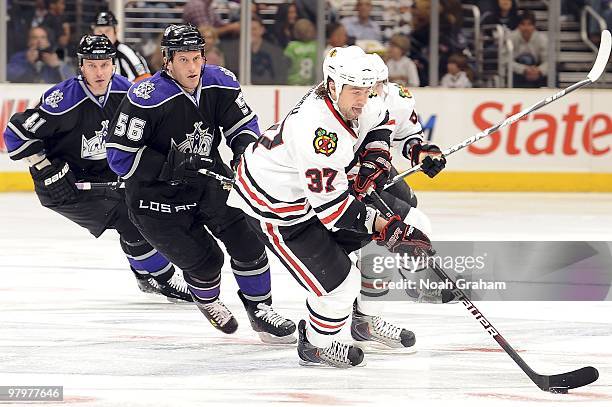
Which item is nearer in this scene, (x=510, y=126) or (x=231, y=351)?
(x=231, y=351)

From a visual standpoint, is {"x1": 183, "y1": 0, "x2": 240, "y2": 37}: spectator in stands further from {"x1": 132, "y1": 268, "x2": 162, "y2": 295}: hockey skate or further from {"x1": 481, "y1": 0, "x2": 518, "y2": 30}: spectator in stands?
{"x1": 132, "y1": 268, "x2": 162, "y2": 295}: hockey skate

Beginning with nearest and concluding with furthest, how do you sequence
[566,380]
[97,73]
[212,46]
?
[566,380] < [97,73] < [212,46]

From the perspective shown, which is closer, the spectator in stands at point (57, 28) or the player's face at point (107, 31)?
the player's face at point (107, 31)

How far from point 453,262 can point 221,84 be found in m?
2.30

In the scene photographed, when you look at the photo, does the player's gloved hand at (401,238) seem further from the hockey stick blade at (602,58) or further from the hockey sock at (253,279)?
the hockey stick blade at (602,58)

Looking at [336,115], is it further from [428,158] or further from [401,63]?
[401,63]

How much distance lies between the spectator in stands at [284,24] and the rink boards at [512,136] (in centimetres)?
42

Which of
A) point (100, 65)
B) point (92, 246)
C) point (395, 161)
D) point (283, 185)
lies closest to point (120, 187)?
point (100, 65)

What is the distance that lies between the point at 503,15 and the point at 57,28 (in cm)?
336

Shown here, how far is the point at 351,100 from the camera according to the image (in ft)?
12.4

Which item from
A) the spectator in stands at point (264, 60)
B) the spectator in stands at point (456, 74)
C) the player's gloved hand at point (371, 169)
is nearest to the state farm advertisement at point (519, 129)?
the spectator in stands at point (456, 74)

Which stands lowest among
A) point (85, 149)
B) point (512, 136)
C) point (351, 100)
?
point (512, 136)

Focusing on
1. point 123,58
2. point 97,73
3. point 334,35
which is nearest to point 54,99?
point 97,73

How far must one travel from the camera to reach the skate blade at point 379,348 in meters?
4.31
